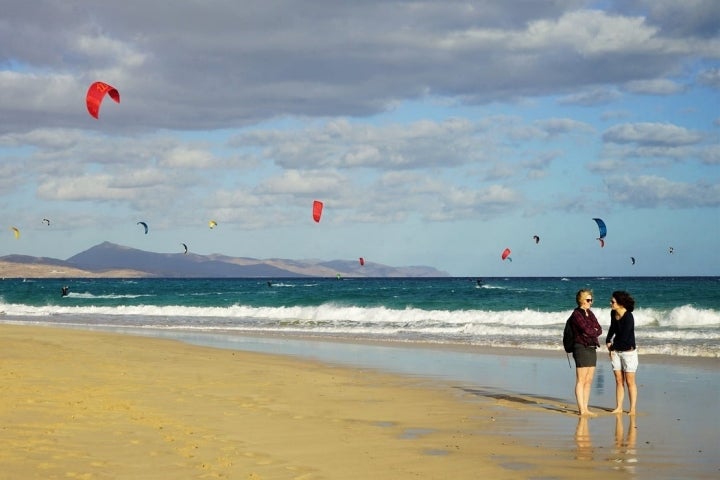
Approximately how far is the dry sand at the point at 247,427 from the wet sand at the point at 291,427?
0.02m

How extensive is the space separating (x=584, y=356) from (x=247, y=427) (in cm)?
439

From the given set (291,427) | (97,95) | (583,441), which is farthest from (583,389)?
(97,95)

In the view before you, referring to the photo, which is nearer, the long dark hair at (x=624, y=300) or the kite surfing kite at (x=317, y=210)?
the long dark hair at (x=624, y=300)

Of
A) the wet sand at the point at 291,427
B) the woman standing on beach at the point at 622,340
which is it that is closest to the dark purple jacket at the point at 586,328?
the woman standing on beach at the point at 622,340

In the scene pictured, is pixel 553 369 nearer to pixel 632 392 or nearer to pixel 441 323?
pixel 632 392

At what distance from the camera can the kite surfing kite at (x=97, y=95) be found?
18.6 m

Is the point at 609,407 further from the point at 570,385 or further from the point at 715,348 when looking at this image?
the point at 715,348

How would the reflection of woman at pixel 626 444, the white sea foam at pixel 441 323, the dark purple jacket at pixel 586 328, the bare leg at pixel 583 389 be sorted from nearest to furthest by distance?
the reflection of woman at pixel 626 444
the bare leg at pixel 583 389
the dark purple jacket at pixel 586 328
the white sea foam at pixel 441 323

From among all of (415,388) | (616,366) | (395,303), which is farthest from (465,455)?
(395,303)

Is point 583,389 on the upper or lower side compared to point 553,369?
upper

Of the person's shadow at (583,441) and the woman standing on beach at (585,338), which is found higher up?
the woman standing on beach at (585,338)

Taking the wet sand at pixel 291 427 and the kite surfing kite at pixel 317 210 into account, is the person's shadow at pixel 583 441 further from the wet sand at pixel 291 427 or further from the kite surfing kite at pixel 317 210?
the kite surfing kite at pixel 317 210

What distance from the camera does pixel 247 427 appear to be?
9.12 meters

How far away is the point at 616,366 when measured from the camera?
36.1 ft
